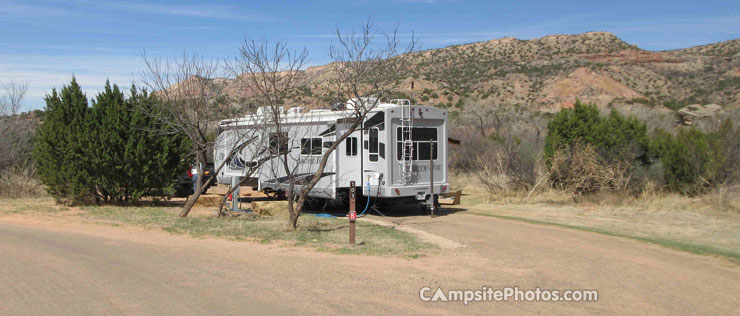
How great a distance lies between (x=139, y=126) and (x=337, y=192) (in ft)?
18.0

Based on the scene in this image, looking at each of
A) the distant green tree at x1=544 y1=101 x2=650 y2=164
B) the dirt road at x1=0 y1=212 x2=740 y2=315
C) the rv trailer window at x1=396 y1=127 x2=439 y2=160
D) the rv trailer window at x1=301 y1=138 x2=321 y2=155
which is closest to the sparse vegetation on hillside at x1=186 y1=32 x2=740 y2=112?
the distant green tree at x1=544 y1=101 x2=650 y2=164

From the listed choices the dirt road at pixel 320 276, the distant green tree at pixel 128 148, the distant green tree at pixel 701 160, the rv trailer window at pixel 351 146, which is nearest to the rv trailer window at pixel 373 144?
the rv trailer window at pixel 351 146

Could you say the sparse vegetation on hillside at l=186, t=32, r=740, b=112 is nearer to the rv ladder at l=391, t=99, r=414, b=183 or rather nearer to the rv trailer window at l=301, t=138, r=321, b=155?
the rv trailer window at l=301, t=138, r=321, b=155

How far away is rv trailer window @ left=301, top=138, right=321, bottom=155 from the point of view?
16.0 metres

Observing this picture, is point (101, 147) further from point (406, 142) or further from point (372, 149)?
point (406, 142)

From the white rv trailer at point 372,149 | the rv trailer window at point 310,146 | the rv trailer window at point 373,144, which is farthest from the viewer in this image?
the rv trailer window at point 310,146

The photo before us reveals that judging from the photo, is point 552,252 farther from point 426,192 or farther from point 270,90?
point 270,90

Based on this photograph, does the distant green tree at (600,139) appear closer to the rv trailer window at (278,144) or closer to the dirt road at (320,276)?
the dirt road at (320,276)

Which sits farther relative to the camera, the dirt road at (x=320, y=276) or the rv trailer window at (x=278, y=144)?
the rv trailer window at (x=278, y=144)

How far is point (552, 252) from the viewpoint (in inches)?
390

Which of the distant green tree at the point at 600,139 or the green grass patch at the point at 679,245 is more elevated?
the distant green tree at the point at 600,139

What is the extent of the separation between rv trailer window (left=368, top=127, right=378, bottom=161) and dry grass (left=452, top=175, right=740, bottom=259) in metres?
3.73

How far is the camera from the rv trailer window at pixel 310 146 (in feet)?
52.4

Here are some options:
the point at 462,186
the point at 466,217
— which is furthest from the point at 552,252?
the point at 462,186
